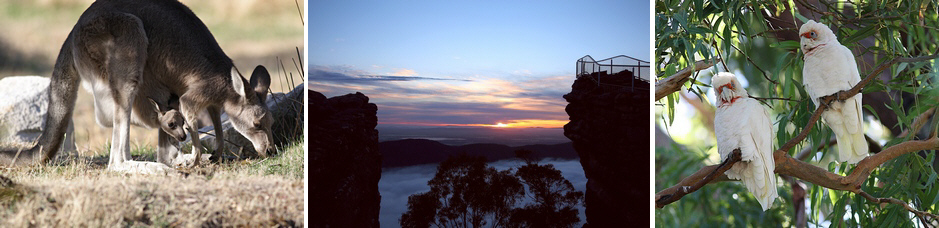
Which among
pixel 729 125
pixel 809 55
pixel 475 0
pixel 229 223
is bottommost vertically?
pixel 229 223

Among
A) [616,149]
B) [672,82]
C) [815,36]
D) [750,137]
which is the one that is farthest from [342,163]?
[815,36]

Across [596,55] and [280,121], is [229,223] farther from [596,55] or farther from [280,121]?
[596,55]

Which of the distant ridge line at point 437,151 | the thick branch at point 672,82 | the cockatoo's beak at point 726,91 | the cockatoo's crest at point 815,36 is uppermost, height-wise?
the cockatoo's crest at point 815,36

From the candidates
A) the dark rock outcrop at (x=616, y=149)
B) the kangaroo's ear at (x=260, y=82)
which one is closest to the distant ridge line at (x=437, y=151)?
the dark rock outcrop at (x=616, y=149)

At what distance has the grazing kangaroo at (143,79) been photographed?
8.70 feet

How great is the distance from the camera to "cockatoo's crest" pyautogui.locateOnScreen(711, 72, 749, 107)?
2.39 metres

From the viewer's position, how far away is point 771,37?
13.2 feet

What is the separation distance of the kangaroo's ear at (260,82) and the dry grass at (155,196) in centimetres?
25

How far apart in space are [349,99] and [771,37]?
98.2 inches

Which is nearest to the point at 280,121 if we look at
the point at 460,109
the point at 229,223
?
the point at 229,223

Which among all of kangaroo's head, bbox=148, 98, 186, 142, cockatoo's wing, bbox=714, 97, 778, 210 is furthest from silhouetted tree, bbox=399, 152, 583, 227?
kangaroo's head, bbox=148, 98, 186, 142

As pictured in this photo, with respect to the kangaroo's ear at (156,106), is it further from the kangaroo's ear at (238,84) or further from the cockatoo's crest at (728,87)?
the cockatoo's crest at (728,87)

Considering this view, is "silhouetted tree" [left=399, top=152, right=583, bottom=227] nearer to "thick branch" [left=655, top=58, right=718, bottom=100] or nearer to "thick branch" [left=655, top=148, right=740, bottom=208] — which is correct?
"thick branch" [left=655, top=148, right=740, bottom=208]

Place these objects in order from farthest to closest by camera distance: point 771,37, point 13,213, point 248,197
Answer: point 771,37 < point 248,197 < point 13,213
